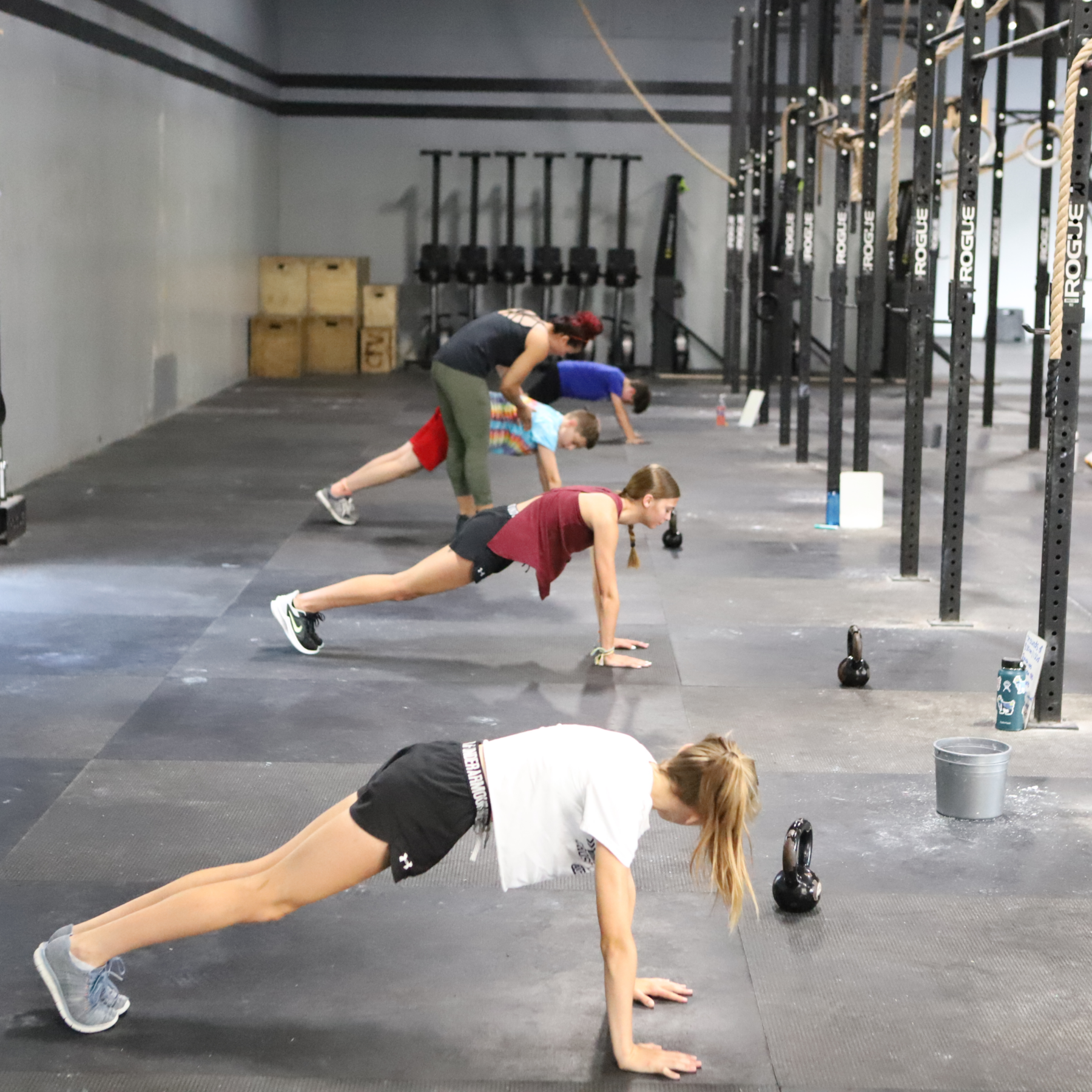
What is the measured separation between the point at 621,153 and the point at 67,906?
16.6 meters

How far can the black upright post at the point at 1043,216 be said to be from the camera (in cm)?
1143

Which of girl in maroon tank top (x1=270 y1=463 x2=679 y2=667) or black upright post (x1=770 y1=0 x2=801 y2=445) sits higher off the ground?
black upright post (x1=770 y1=0 x2=801 y2=445)

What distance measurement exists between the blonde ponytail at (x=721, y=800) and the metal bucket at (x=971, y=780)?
1.55m

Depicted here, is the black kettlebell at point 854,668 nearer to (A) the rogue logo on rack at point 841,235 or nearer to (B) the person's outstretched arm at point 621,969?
(B) the person's outstretched arm at point 621,969

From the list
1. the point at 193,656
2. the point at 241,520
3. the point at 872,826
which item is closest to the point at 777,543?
the point at 241,520

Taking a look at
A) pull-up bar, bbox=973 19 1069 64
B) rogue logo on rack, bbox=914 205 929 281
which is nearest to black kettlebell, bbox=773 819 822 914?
pull-up bar, bbox=973 19 1069 64

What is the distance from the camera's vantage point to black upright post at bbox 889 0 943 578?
22.0 feet

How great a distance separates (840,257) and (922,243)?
3002 mm

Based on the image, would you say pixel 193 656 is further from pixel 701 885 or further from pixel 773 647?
pixel 701 885

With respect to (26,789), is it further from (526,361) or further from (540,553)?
(526,361)

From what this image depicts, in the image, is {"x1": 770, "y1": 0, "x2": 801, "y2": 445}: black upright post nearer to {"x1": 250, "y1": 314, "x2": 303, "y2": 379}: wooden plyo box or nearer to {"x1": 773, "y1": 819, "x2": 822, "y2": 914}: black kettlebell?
{"x1": 250, "y1": 314, "x2": 303, "y2": 379}: wooden plyo box

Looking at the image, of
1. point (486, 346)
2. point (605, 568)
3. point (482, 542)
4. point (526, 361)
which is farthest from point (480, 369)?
point (605, 568)

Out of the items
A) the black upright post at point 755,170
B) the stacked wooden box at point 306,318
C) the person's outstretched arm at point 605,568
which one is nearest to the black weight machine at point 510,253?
the stacked wooden box at point 306,318

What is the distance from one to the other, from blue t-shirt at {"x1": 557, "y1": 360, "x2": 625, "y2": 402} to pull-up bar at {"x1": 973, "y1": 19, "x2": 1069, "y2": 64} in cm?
615
